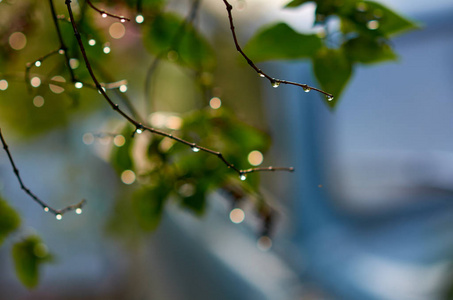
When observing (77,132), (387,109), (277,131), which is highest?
(387,109)

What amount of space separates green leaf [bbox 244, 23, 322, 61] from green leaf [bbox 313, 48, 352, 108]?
0.04 feet

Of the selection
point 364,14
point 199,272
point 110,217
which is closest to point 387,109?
point 199,272

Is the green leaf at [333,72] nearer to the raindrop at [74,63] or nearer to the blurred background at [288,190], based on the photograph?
the raindrop at [74,63]

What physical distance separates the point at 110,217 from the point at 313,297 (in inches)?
21.2

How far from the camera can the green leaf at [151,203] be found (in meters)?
0.31

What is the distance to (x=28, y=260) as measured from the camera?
0.31 m

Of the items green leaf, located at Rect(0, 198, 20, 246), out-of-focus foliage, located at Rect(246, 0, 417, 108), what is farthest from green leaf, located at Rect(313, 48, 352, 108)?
green leaf, located at Rect(0, 198, 20, 246)

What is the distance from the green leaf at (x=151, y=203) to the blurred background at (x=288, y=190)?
0.69 ft

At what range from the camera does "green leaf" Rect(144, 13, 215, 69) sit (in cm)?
33

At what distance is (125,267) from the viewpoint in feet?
2.78

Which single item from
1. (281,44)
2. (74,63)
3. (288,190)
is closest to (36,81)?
(74,63)

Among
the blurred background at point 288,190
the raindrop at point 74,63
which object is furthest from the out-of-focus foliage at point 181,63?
the blurred background at point 288,190

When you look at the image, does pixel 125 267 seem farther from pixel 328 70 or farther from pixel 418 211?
pixel 418 211

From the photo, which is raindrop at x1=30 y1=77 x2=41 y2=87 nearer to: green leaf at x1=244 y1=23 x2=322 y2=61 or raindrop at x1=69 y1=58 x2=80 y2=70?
raindrop at x1=69 y1=58 x2=80 y2=70
